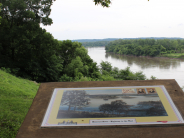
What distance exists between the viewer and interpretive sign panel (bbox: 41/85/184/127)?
1902mm

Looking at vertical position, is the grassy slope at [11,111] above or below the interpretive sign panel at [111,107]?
below

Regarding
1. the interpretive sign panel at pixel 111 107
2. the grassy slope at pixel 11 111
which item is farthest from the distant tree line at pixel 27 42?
the interpretive sign panel at pixel 111 107

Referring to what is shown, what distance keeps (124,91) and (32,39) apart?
11.9 meters

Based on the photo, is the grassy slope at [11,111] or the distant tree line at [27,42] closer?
the grassy slope at [11,111]

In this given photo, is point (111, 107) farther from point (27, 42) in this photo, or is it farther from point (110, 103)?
point (27, 42)

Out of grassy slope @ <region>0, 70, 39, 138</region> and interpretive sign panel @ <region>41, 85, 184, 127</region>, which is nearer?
interpretive sign panel @ <region>41, 85, 184, 127</region>

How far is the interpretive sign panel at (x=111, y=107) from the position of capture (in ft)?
6.24

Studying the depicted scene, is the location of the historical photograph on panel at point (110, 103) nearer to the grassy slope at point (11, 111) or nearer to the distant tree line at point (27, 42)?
the grassy slope at point (11, 111)

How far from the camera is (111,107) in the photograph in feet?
6.88

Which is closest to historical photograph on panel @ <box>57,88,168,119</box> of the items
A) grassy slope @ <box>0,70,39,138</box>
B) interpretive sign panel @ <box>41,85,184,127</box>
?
interpretive sign panel @ <box>41,85,184,127</box>

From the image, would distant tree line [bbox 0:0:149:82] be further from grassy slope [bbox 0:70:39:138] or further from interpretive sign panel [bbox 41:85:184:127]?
interpretive sign panel [bbox 41:85:184:127]

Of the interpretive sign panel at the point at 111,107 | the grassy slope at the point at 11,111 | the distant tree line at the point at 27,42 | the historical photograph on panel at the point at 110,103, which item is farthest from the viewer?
the distant tree line at the point at 27,42

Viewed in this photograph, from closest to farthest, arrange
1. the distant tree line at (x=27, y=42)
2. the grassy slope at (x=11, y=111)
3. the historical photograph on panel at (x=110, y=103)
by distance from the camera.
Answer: the historical photograph on panel at (x=110, y=103) → the grassy slope at (x=11, y=111) → the distant tree line at (x=27, y=42)

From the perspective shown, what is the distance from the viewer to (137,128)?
182cm
